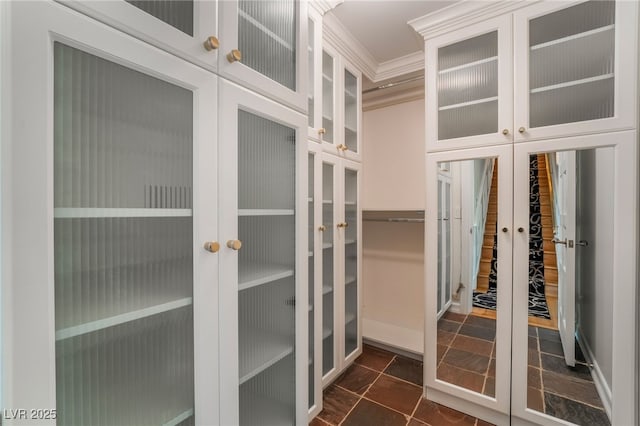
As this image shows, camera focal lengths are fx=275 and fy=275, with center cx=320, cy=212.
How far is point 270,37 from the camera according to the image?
101cm

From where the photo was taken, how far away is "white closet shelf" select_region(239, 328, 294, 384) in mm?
940

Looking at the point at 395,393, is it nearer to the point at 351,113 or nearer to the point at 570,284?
the point at 570,284

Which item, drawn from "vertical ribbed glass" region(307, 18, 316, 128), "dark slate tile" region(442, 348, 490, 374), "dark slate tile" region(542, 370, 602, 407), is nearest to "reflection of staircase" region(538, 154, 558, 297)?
"dark slate tile" region(542, 370, 602, 407)

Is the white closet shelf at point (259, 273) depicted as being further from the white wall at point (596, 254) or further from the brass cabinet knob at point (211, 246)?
the white wall at point (596, 254)

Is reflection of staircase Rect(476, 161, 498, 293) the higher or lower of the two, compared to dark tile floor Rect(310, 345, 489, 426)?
higher

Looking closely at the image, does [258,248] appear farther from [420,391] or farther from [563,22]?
[563,22]

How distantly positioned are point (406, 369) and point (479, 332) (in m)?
0.78

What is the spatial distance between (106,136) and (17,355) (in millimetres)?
453

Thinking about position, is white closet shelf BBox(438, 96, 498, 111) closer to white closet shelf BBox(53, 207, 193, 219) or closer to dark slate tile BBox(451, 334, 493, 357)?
dark slate tile BBox(451, 334, 493, 357)

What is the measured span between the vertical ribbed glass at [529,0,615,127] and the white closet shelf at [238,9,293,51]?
1399mm

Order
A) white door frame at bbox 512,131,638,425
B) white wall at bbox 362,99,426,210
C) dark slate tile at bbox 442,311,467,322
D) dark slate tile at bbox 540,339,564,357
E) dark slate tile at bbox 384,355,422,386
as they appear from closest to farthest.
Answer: white door frame at bbox 512,131,638,425 < dark slate tile at bbox 540,339,564,357 < dark slate tile at bbox 442,311,467,322 < dark slate tile at bbox 384,355,422,386 < white wall at bbox 362,99,426,210

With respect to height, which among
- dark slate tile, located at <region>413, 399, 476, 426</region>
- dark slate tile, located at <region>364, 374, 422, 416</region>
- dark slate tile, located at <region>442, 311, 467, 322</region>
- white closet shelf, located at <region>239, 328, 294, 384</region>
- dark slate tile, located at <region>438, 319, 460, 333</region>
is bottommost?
dark slate tile, located at <region>413, 399, 476, 426</region>

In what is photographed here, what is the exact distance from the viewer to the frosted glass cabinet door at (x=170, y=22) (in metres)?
0.59

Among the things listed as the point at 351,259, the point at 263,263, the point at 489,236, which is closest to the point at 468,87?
the point at 489,236
